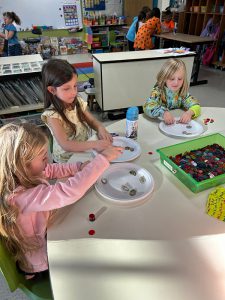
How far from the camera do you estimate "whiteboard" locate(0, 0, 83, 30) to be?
5293 mm

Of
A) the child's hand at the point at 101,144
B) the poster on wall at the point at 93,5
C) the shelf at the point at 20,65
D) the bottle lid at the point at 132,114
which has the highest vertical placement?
the poster on wall at the point at 93,5

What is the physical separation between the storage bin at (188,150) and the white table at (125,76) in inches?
76.3

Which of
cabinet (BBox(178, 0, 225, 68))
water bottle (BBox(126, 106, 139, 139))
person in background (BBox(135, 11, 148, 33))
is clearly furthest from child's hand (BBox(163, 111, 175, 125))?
cabinet (BBox(178, 0, 225, 68))

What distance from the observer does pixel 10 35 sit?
165 inches

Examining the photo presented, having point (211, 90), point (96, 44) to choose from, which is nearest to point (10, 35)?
point (96, 44)

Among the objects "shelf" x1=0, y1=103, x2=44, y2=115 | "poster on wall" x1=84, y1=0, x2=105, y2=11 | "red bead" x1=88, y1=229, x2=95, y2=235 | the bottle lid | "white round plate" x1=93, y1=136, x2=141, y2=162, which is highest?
"poster on wall" x1=84, y1=0, x2=105, y2=11

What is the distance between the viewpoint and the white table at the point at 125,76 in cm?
283

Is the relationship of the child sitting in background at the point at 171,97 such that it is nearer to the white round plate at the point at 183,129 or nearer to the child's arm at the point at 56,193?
the white round plate at the point at 183,129

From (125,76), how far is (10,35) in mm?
2528

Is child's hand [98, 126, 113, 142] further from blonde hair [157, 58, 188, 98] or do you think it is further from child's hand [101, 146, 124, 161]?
blonde hair [157, 58, 188, 98]

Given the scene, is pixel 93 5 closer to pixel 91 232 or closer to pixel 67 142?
pixel 67 142

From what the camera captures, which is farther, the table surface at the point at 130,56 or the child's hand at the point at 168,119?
the table surface at the point at 130,56

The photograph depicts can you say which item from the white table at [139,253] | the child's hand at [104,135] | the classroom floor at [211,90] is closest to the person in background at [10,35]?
the classroom floor at [211,90]

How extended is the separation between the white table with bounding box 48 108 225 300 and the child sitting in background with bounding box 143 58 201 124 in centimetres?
69
